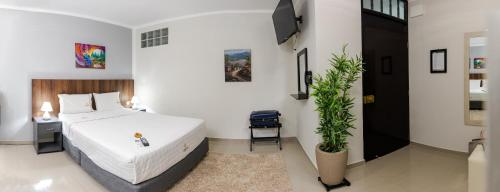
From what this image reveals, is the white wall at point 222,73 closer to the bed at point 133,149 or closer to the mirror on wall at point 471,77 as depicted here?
the bed at point 133,149

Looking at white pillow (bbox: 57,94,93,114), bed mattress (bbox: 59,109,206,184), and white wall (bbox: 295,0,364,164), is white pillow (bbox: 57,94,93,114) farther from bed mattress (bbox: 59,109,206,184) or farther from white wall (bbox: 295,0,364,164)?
white wall (bbox: 295,0,364,164)

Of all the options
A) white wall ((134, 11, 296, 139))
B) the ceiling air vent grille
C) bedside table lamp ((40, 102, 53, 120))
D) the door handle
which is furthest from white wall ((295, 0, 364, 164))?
bedside table lamp ((40, 102, 53, 120))

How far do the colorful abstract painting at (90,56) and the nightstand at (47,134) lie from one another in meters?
1.38

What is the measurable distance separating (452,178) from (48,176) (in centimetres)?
499

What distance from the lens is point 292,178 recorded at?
112 inches

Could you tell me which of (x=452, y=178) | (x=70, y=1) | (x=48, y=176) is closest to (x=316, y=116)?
(x=452, y=178)

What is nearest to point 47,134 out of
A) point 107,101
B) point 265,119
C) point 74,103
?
point 74,103

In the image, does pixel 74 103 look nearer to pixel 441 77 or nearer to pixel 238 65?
pixel 238 65

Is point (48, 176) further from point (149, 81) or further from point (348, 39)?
point (348, 39)

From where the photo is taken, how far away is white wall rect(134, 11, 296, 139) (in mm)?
4629

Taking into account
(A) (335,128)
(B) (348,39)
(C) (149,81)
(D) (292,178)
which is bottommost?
(D) (292,178)

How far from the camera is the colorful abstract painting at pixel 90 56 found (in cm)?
484

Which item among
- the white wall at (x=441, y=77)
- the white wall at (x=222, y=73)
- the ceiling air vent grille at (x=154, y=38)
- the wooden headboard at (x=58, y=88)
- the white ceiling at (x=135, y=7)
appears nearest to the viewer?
the white wall at (x=441, y=77)

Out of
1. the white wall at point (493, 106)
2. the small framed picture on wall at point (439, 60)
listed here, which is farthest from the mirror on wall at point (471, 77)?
the white wall at point (493, 106)
